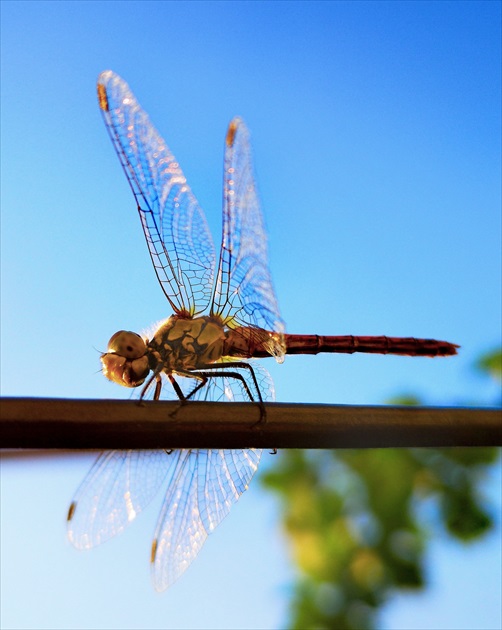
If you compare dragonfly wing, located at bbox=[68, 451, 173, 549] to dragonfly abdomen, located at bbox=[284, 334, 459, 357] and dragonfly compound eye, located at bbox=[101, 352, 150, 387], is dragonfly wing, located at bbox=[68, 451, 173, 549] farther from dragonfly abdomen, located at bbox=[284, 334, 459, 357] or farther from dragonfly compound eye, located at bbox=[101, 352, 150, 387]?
dragonfly abdomen, located at bbox=[284, 334, 459, 357]

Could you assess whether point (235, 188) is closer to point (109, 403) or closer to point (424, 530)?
point (109, 403)

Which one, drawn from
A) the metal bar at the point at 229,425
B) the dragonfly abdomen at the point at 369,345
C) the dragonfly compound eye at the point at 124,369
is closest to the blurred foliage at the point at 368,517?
the dragonfly abdomen at the point at 369,345

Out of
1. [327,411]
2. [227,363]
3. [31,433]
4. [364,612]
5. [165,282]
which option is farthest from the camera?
[364,612]

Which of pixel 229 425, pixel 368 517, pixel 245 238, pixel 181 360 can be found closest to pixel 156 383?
pixel 181 360

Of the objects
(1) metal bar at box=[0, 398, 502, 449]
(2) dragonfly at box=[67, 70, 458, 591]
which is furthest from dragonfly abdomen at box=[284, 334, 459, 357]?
(1) metal bar at box=[0, 398, 502, 449]

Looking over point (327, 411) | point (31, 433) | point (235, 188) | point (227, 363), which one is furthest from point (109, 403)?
point (235, 188)

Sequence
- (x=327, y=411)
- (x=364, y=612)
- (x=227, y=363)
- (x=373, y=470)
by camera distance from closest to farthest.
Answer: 1. (x=327, y=411)
2. (x=227, y=363)
3. (x=364, y=612)
4. (x=373, y=470)

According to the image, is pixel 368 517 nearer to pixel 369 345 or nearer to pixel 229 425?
pixel 369 345
